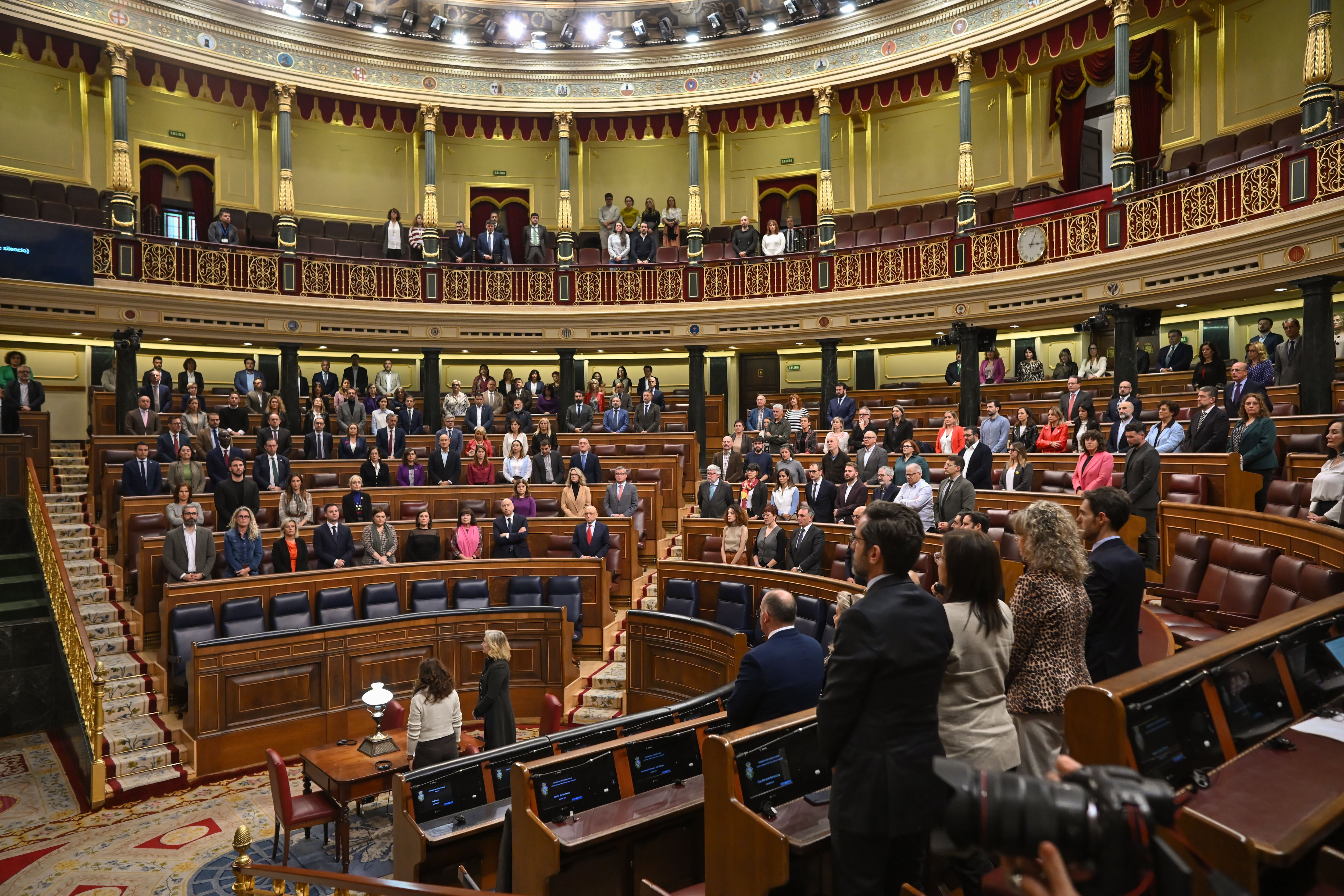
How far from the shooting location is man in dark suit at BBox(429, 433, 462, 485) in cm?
952

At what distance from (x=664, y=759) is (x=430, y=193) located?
12661mm

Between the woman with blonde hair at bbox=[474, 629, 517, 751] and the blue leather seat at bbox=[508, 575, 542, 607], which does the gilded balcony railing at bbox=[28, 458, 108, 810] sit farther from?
the blue leather seat at bbox=[508, 575, 542, 607]

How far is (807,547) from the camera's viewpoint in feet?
23.2

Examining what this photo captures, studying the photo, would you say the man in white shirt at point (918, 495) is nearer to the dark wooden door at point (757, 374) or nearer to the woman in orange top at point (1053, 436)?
the woman in orange top at point (1053, 436)

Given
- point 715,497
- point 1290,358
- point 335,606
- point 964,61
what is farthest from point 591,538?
point 964,61

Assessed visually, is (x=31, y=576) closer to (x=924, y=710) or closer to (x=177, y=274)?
(x=177, y=274)

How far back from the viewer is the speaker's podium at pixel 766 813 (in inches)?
95.6

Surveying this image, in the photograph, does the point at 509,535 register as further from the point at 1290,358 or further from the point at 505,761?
the point at 1290,358

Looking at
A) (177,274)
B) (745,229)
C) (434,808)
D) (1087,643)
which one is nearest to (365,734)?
(434,808)

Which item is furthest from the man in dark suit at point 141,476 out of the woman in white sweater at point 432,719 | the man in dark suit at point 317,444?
the woman in white sweater at point 432,719

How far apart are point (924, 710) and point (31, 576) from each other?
27.9 ft

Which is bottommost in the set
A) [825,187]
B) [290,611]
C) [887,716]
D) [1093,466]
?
[290,611]

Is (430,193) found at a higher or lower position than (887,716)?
higher

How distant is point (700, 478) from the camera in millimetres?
12617
